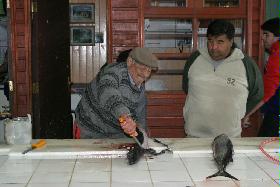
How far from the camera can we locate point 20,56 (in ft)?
17.0

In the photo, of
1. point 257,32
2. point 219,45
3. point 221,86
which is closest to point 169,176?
point 221,86

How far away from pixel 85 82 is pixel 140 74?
15.1ft

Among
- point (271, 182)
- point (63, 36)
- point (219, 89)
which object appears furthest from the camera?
point (63, 36)

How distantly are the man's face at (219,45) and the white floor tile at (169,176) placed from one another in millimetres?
1426

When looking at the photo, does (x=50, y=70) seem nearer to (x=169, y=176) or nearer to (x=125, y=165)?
(x=125, y=165)

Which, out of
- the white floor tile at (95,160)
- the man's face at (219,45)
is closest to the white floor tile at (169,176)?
the white floor tile at (95,160)

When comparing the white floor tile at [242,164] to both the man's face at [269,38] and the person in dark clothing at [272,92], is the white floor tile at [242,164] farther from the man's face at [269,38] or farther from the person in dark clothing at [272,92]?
the man's face at [269,38]

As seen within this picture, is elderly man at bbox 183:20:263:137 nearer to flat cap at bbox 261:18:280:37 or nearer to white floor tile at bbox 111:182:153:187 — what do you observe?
flat cap at bbox 261:18:280:37

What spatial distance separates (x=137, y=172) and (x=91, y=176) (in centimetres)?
26

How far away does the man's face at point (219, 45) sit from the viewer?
3486 mm

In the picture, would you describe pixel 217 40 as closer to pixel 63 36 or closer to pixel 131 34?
pixel 131 34

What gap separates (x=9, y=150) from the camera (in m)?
2.75

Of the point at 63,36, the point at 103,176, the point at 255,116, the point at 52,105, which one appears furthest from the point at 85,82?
the point at 103,176

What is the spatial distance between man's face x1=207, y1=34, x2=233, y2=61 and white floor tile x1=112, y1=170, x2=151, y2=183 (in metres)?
1.50
